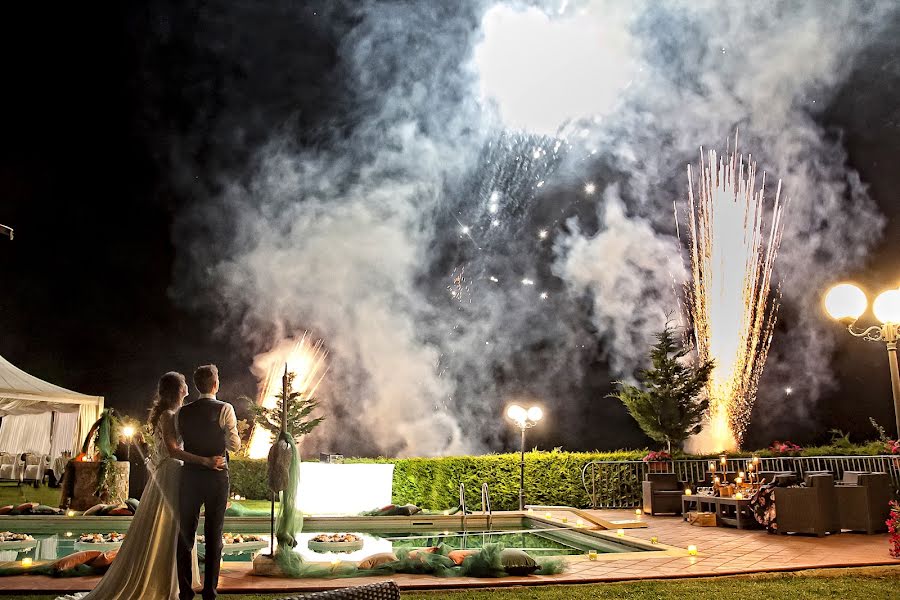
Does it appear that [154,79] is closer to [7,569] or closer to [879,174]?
[7,569]

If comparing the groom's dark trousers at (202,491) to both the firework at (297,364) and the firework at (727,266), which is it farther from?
the firework at (727,266)

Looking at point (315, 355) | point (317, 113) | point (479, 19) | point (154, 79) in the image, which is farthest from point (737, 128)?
point (154, 79)

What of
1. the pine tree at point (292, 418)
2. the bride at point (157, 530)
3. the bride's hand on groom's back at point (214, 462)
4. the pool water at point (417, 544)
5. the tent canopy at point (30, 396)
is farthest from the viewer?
the pine tree at point (292, 418)

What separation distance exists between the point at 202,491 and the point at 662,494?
10.5 meters

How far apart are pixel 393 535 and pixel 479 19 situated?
79.6 feet

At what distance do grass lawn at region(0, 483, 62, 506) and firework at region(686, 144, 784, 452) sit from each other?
22.0 meters

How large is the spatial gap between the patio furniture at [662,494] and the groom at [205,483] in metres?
10.1

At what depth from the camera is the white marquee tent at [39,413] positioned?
1541 centimetres

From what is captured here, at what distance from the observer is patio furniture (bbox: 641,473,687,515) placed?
Answer: 40.8 feet

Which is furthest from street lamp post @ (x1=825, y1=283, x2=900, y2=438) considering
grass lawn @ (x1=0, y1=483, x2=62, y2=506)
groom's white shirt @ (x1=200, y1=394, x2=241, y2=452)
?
grass lawn @ (x1=0, y1=483, x2=62, y2=506)

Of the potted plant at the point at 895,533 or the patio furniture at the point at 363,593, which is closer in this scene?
the patio furniture at the point at 363,593

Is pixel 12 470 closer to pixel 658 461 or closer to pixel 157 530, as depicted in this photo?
pixel 157 530

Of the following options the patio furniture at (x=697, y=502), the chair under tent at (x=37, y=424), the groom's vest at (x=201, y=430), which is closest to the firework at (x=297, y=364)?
the chair under tent at (x=37, y=424)

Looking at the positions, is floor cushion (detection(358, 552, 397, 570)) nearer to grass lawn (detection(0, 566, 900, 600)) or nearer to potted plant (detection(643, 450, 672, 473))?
grass lawn (detection(0, 566, 900, 600))
